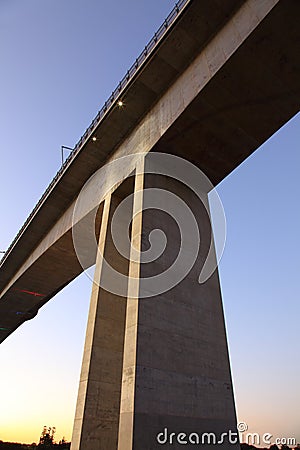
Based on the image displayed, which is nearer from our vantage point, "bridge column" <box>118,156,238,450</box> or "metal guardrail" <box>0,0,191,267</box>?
"bridge column" <box>118,156,238,450</box>

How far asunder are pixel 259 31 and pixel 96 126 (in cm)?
750

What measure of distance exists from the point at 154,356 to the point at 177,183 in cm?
653

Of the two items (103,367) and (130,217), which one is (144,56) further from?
(103,367)

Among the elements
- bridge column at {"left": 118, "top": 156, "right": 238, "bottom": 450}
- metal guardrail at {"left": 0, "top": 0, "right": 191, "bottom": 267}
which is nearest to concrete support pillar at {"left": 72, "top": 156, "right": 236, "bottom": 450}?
bridge column at {"left": 118, "top": 156, "right": 238, "bottom": 450}

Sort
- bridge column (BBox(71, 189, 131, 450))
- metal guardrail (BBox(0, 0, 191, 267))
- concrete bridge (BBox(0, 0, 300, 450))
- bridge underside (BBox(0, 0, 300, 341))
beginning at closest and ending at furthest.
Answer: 1. concrete bridge (BBox(0, 0, 300, 450))
2. bridge underside (BBox(0, 0, 300, 341))
3. bridge column (BBox(71, 189, 131, 450))
4. metal guardrail (BBox(0, 0, 191, 267))

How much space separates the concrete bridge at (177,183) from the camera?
8.38 metres

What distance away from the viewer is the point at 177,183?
12.7 metres

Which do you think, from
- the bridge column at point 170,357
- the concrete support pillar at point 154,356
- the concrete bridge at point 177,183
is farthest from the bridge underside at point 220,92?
the bridge column at point 170,357

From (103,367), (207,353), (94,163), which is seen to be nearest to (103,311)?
(103,367)

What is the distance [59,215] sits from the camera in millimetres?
19672

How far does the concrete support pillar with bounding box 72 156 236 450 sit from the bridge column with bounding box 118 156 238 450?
0.02m

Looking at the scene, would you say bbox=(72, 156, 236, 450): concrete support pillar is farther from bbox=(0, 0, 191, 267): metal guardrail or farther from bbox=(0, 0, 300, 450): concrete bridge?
bbox=(0, 0, 191, 267): metal guardrail

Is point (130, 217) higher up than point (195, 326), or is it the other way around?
point (130, 217)

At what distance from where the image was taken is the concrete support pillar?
7.88m
